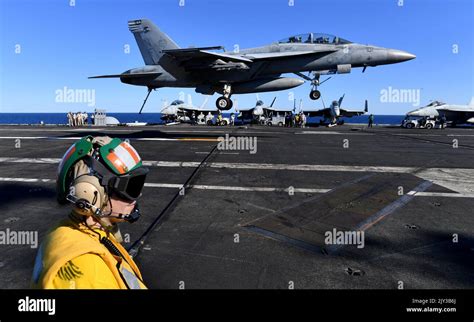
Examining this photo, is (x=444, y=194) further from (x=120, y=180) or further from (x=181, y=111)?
(x=181, y=111)

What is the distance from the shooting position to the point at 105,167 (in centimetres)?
196

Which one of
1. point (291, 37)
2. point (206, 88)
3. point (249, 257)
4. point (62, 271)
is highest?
point (291, 37)

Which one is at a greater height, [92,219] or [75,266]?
[92,219]

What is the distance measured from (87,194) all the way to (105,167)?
0.71 feet

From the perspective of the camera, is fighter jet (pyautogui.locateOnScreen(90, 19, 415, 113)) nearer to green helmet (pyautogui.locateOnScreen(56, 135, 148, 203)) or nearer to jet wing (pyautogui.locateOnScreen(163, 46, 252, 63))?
jet wing (pyautogui.locateOnScreen(163, 46, 252, 63))

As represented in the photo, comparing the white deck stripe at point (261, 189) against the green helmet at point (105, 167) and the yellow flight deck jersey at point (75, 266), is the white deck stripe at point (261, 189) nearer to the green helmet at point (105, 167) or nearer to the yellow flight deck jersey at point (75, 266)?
the green helmet at point (105, 167)

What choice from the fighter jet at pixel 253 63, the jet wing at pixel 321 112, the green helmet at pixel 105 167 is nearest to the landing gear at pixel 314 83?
the fighter jet at pixel 253 63

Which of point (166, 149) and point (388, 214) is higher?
point (166, 149)

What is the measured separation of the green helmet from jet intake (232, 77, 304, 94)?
21.5 metres

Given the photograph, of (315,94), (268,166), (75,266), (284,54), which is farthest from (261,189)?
(315,94)
